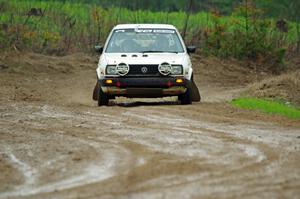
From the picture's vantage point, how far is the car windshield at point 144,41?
17312 mm

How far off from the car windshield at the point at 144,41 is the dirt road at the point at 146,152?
1.47 metres

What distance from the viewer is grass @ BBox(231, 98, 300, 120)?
596 inches

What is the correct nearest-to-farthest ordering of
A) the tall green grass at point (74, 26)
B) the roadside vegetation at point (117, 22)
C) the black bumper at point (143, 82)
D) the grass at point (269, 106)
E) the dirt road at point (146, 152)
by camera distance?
the dirt road at point (146, 152) < the grass at point (269, 106) < the black bumper at point (143, 82) < the roadside vegetation at point (117, 22) < the tall green grass at point (74, 26)

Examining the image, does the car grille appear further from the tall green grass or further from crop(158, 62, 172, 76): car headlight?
the tall green grass

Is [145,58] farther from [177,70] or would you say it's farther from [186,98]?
[186,98]

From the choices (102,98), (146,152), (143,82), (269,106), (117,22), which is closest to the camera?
(146,152)

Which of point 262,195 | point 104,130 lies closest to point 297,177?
point 262,195

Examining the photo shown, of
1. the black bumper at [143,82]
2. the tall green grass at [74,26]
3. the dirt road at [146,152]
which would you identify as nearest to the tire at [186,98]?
the dirt road at [146,152]

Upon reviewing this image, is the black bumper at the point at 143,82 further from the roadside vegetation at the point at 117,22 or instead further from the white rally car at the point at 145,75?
the roadside vegetation at the point at 117,22

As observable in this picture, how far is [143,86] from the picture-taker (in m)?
16.3

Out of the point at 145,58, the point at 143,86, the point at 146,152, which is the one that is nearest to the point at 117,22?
the point at 145,58

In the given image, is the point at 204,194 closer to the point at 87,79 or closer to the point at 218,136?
the point at 218,136

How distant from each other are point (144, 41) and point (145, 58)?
1.06 metres

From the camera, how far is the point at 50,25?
35281mm
